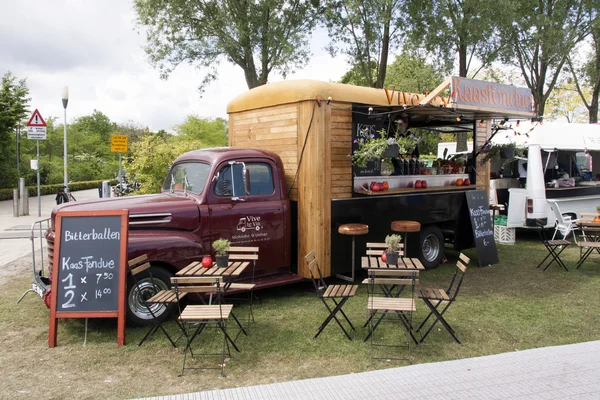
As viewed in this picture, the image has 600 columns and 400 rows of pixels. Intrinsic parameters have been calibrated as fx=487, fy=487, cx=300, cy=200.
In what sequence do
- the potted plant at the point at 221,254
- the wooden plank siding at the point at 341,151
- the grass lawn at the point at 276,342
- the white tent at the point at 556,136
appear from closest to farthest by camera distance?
the grass lawn at the point at 276,342 < the potted plant at the point at 221,254 < the wooden plank siding at the point at 341,151 < the white tent at the point at 556,136

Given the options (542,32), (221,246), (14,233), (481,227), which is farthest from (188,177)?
(542,32)

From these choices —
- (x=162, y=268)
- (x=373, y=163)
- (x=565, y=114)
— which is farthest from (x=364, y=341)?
(x=565, y=114)

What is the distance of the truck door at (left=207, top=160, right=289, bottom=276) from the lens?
6.07m

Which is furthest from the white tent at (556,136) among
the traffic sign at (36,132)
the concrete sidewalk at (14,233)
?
the traffic sign at (36,132)

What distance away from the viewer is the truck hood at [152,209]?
5.57 meters

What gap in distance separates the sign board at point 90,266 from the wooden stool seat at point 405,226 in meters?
3.98

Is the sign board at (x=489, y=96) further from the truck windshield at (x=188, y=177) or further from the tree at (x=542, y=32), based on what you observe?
the tree at (x=542, y=32)

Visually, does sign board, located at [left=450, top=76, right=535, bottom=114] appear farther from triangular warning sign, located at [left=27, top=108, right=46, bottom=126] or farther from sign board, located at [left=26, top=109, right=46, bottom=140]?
triangular warning sign, located at [left=27, top=108, right=46, bottom=126]

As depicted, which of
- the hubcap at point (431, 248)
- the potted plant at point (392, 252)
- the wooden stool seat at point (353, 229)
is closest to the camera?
the potted plant at point (392, 252)

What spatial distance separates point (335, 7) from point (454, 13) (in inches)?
163

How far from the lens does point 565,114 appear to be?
34.2 meters

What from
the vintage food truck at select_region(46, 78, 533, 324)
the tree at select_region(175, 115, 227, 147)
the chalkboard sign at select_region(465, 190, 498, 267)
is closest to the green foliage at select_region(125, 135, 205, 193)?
the vintage food truck at select_region(46, 78, 533, 324)

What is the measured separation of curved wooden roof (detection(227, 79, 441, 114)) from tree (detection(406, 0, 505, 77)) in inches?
378

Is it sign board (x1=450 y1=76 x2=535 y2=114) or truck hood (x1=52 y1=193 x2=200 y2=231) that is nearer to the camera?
truck hood (x1=52 y1=193 x2=200 y2=231)
